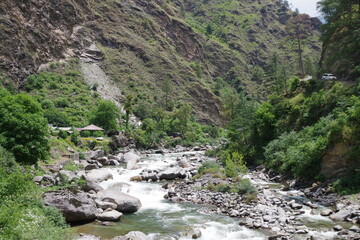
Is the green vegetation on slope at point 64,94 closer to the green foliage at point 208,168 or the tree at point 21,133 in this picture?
the tree at point 21,133

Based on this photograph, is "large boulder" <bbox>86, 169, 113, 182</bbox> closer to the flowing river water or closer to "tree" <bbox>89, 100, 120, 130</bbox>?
the flowing river water

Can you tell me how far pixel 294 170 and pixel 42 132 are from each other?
842 inches

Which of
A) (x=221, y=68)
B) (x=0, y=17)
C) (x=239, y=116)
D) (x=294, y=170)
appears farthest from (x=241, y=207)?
(x=221, y=68)

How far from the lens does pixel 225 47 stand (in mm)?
164500

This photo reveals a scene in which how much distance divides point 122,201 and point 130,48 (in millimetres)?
92667

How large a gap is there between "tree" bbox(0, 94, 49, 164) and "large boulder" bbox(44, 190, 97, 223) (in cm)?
598

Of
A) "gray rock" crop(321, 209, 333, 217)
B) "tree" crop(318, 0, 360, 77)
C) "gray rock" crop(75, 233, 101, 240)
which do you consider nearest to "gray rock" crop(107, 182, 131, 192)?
"gray rock" crop(75, 233, 101, 240)

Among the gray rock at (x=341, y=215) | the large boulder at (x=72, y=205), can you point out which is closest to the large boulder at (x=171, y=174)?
the large boulder at (x=72, y=205)

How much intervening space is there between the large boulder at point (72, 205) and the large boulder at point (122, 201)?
2007mm

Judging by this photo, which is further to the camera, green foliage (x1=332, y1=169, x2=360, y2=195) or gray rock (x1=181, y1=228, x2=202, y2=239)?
green foliage (x1=332, y1=169, x2=360, y2=195)

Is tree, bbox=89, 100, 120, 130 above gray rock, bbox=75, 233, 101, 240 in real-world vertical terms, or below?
above

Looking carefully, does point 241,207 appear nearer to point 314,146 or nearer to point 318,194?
point 318,194

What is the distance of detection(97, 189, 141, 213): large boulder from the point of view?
19.5 meters

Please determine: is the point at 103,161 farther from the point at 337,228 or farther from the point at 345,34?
the point at 345,34
